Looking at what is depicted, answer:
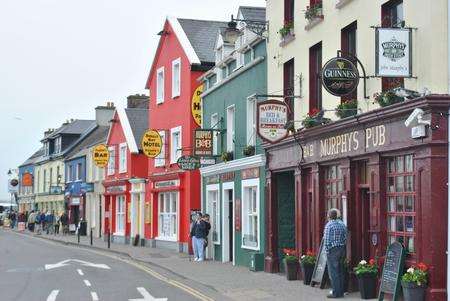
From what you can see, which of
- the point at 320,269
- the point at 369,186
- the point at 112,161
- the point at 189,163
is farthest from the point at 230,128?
the point at 112,161

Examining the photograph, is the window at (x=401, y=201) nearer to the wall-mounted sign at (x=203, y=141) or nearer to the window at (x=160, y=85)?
the wall-mounted sign at (x=203, y=141)

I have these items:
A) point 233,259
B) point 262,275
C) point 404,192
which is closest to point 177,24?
point 233,259

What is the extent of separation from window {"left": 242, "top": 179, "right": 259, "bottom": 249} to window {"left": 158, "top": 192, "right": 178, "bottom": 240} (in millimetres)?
10371

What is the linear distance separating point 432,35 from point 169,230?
934 inches

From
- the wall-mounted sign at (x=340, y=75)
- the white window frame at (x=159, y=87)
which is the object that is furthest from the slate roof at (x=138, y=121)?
the wall-mounted sign at (x=340, y=75)

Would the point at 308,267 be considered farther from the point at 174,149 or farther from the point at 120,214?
the point at 120,214

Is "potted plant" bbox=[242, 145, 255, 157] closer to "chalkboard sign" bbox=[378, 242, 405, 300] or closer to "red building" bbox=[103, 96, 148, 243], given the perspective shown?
"chalkboard sign" bbox=[378, 242, 405, 300]

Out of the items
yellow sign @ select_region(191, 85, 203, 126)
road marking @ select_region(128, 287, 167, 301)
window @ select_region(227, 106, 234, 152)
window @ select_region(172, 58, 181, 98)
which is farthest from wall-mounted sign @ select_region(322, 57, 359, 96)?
window @ select_region(172, 58, 181, 98)

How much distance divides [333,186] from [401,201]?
3375mm

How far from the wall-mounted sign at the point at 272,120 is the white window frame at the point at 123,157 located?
80.4 ft

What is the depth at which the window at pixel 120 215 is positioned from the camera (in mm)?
43487

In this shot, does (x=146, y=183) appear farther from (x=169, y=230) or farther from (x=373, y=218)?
(x=373, y=218)

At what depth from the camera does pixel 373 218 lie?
15531 millimetres

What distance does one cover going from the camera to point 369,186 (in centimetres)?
1574
